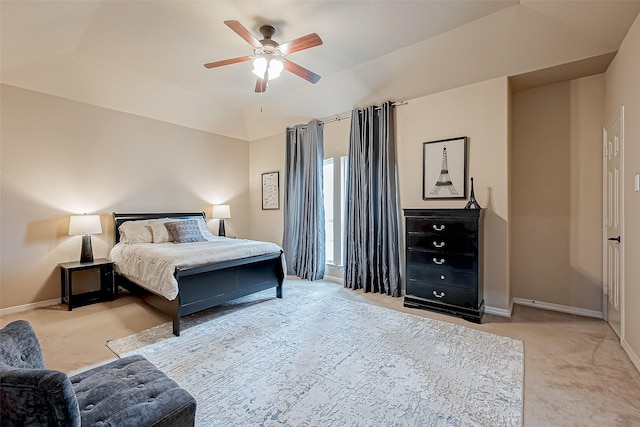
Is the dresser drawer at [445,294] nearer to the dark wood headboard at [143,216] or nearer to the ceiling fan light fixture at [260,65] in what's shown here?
the ceiling fan light fixture at [260,65]

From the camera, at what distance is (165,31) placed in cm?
310

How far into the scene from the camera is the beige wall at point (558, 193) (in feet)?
10.9

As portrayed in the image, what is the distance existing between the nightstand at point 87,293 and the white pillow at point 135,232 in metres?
0.38

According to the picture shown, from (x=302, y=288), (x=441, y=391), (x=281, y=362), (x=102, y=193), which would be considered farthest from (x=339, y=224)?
Answer: (x=102, y=193)

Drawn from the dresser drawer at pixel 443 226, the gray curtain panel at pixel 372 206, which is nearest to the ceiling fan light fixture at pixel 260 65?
the gray curtain panel at pixel 372 206

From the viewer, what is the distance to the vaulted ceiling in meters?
2.69

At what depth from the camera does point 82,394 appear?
126 centimetres

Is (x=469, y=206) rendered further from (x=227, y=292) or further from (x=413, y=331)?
(x=227, y=292)

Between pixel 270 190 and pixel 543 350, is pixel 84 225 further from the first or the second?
pixel 543 350

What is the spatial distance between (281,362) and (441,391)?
118 cm

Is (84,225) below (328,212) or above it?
below

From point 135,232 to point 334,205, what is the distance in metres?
3.01

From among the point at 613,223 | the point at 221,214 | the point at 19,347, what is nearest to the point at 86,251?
the point at 221,214

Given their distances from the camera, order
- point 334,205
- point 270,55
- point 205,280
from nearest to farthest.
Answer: point 270,55
point 205,280
point 334,205
